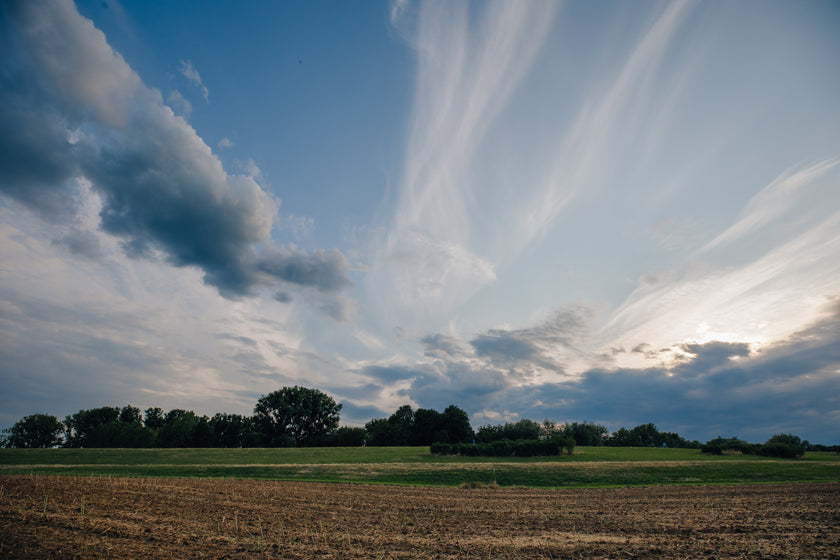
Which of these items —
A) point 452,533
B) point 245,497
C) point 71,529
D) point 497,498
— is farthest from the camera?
point 497,498

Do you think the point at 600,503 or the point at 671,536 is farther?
the point at 600,503

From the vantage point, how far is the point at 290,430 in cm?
12238

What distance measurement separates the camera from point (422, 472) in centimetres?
3800

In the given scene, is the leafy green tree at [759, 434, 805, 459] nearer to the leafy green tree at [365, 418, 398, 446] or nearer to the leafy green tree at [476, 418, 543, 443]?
the leafy green tree at [476, 418, 543, 443]

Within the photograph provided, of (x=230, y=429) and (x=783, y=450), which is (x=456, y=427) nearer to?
(x=783, y=450)

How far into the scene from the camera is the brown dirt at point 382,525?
10789 millimetres

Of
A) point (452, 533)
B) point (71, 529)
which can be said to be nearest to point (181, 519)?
point (71, 529)

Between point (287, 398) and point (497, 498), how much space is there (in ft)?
368

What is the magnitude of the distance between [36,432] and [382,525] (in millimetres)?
161012

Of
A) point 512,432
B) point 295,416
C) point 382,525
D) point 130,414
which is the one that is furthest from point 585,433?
point 130,414

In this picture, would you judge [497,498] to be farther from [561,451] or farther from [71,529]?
[561,451]

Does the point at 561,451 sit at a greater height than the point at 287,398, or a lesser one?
lesser

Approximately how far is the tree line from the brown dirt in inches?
3342

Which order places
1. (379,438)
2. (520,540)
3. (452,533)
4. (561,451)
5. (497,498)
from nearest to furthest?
(520,540)
(452,533)
(497,498)
(561,451)
(379,438)
